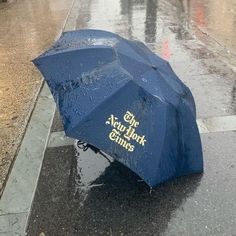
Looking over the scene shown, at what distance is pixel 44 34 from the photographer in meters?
10.1

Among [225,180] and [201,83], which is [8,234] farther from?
[201,83]

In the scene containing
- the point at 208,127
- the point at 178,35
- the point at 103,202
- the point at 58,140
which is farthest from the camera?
the point at 178,35

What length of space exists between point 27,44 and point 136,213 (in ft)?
21.4

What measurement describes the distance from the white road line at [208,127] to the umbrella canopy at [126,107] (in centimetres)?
117

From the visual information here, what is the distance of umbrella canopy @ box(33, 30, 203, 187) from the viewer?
335 cm

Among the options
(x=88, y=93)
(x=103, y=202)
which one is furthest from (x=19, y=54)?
(x=103, y=202)

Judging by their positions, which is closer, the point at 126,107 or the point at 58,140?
the point at 126,107

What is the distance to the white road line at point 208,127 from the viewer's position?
4828 mm

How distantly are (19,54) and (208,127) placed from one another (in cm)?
481

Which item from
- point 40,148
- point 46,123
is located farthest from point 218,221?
point 46,123

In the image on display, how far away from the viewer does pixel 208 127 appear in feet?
16.7

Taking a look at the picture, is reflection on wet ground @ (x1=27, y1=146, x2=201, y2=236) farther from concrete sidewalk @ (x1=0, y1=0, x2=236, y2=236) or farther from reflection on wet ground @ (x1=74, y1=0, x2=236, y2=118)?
reflection on wet ground @ (x1=74, y1=0, x2=236, y2=118)

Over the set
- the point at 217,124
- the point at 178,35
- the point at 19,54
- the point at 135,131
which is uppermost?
the point at 135,131

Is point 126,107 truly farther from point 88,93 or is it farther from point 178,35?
point 178,35
